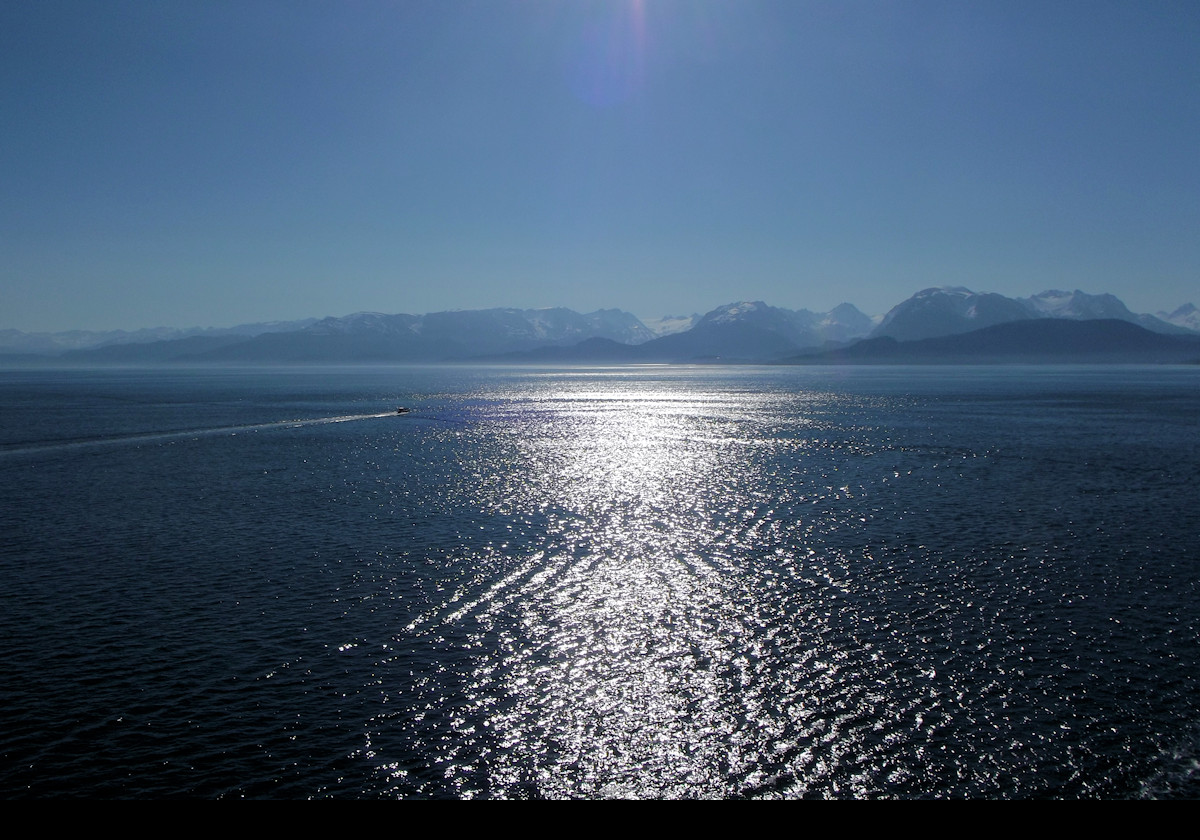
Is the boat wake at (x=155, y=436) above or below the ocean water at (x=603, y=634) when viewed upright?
above

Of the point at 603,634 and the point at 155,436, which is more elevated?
the point at 155,436

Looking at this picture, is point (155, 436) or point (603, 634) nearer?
point (603, 634)

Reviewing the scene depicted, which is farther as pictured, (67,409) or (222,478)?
(67,409)

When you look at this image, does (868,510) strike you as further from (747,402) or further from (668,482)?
(747,402)

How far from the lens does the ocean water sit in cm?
1428

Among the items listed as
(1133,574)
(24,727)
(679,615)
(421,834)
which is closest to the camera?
(421,834)

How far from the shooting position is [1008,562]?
90.1 ft

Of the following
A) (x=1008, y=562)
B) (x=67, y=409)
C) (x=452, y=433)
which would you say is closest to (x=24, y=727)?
(x=1008, y=562)

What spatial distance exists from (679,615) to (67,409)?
101005 millimetres

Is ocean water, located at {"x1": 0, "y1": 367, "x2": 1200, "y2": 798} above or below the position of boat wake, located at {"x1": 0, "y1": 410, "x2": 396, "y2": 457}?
below

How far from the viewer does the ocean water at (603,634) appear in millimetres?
14281

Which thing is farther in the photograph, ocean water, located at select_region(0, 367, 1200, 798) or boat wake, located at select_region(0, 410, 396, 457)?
boat wake, located at select_region(0, 410, 396, 457)

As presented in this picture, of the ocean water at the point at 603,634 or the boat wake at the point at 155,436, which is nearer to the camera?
the ocean water at the point at 603,634

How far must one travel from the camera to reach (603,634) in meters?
20.9
